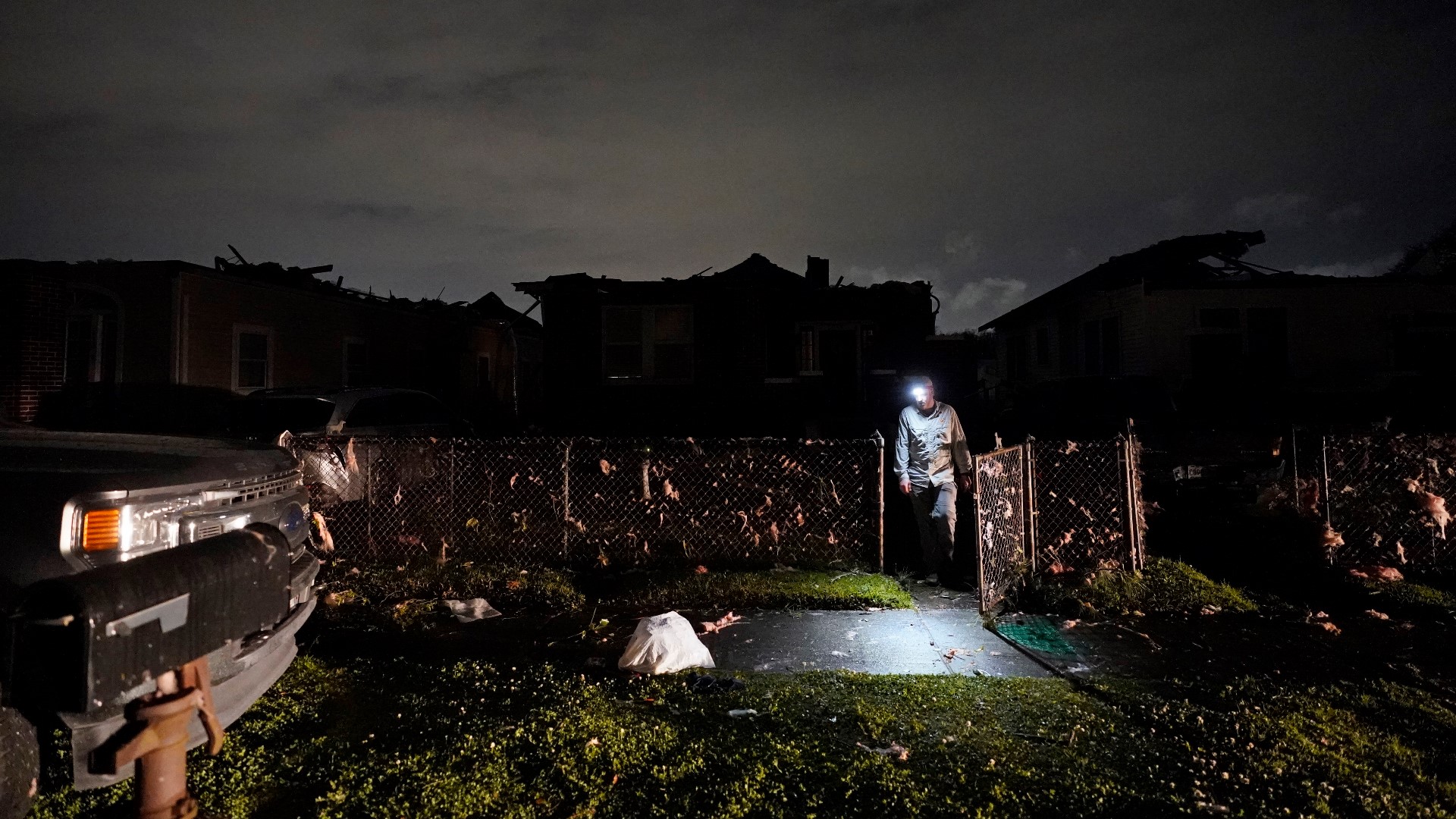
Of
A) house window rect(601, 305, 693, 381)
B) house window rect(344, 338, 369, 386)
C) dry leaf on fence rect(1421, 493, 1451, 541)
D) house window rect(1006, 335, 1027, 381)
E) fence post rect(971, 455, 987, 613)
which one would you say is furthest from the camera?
house window rect(1006, 335, 1027, 381)

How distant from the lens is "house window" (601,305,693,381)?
15664mm

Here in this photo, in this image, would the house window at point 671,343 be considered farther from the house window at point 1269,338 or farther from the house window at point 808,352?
the house window at point 1269,338

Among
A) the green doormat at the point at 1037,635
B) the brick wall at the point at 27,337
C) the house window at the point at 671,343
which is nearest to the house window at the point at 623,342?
the house window at the point at 671,343

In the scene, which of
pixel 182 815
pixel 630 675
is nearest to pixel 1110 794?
pixel 630 675

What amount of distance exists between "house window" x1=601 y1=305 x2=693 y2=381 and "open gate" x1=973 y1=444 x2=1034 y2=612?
1020 cm

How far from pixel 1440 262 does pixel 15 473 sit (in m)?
40.7

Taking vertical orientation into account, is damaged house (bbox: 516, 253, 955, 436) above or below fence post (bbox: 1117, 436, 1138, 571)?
above

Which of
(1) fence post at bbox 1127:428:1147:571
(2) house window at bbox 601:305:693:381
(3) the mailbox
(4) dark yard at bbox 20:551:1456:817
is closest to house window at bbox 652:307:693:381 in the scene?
(2) house window at bbox 601:305:693:381

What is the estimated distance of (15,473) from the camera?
2320 millimetres

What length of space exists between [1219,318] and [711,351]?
35.7ft

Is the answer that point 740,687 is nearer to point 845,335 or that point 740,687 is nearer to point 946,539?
point 946,539

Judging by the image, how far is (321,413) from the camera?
336 inches

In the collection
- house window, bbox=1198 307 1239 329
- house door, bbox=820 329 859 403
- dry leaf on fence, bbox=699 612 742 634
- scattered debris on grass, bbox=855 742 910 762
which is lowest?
scattered debris on grass, bbox=855 742 910 762

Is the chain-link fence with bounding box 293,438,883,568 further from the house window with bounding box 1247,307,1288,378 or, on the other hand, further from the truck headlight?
the house window with bounding box 1247,307,1288,378
